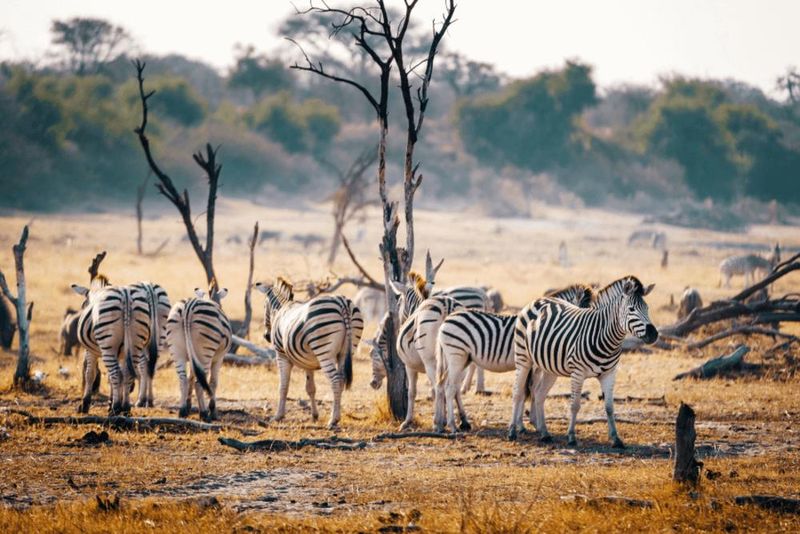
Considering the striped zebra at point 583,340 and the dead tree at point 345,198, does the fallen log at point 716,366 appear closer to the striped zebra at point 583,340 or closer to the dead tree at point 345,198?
the striped zebra at point 583,340

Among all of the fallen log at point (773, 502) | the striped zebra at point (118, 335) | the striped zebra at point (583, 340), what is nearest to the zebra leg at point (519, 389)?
the striped zebra at point (583, 340)

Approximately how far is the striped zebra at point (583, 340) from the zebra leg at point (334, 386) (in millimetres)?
1924

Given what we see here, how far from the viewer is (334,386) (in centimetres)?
1180

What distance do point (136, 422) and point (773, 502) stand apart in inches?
246

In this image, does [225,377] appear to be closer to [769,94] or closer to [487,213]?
[487,213]

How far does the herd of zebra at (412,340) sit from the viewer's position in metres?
10.7

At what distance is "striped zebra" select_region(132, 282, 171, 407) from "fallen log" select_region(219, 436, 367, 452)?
2867 mm

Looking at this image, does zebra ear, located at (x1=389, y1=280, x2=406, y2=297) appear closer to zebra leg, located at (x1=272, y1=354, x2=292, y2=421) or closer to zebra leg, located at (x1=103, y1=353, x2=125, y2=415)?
zebra leg, located at (x1=272, y1=354, x2=292, y2=421)

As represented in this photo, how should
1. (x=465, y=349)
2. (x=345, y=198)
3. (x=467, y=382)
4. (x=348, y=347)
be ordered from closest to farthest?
(x=465, y=349)
(x=348, y=347)
(x=467, y=382)
(x=345, y=198)

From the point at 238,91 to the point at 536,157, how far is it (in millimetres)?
28932

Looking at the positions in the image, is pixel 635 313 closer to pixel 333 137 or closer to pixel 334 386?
pixel 334 386

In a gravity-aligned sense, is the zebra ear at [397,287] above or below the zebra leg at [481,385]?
above

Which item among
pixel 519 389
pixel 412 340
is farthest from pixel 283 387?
pixel 519 389

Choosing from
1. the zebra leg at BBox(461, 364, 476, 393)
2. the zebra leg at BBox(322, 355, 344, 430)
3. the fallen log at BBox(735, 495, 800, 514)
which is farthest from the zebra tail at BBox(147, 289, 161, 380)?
the fallen log at BBox(735, 495, 800, 514)
